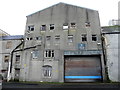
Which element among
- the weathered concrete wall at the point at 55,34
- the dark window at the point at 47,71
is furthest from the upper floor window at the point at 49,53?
the dark window at the point at 47,71

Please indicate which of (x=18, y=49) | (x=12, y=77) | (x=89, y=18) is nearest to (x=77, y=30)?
(x=89, y=18)

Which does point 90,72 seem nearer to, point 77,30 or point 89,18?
point 77,30

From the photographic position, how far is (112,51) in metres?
20.0

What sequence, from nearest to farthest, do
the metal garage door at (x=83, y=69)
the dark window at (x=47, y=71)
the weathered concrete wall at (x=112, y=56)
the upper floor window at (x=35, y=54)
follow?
the weathered concrete wall at (x=112, y=56) < the metal garage door at (x=83, y=69) < the dark window at (x=47, y=71) < the upper floor window at (x=35, y=54)

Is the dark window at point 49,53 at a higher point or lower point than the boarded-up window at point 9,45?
lower

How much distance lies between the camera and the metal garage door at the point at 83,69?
769 inches

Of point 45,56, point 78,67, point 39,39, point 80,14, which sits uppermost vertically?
point 80,14

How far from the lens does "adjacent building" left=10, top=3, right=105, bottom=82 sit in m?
20.0

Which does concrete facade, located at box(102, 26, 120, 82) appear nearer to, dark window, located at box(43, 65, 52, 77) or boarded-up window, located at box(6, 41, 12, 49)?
dark window, located at box(43, 65, 52, 77)

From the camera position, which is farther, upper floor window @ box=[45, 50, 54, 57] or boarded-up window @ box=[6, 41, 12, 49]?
boarded-up window @ box=[6, 41, 12, 49]

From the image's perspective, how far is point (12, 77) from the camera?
71.1 ft

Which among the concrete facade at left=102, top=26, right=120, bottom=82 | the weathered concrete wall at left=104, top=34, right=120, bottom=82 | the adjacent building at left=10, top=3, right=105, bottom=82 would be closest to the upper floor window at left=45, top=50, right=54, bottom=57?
the adjacent building at left=10, top=3, right=105, bottom=82

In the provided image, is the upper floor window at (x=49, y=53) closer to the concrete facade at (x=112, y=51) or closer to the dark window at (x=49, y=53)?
the dark window at (x=49, y=53)

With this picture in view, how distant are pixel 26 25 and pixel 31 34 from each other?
2.44m
